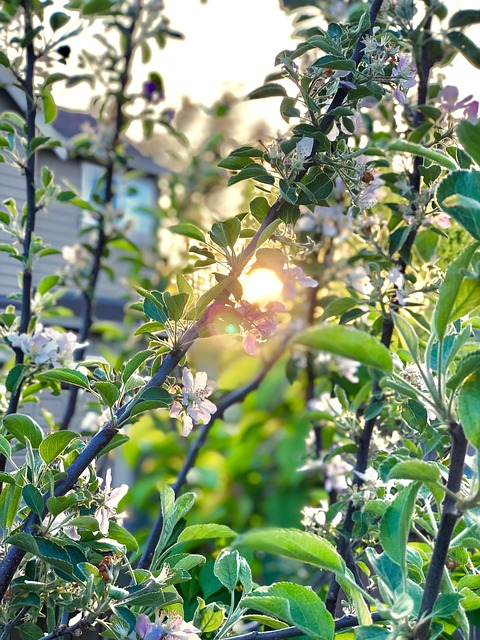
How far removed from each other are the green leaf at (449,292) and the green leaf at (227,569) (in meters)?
0.32

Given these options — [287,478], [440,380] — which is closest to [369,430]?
[440,380]

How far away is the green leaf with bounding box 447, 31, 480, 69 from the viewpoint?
98 centimetres

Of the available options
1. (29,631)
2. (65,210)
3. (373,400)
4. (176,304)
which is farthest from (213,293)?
(65,210)

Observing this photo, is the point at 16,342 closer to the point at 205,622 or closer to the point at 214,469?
the point at 205,622

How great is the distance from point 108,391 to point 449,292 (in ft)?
1.06

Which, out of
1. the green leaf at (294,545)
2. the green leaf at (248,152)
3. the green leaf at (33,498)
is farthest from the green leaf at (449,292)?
the green leaf at (33,498)

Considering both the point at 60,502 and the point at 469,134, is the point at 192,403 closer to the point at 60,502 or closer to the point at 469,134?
the point at 60,502

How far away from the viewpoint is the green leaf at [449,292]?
54 centimetres

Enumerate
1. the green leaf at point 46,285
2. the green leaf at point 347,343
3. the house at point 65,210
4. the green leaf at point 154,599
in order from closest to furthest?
the green leaf at point 347,343, the green leaf at point 154,599, the green leaf at point 46,285, the house at point 65,210

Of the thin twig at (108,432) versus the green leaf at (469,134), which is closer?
the green leaf at (469,134)

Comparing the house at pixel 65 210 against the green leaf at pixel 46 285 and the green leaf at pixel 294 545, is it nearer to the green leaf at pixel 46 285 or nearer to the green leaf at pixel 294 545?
the green leaf at pixel 46 285

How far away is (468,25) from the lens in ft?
3.54

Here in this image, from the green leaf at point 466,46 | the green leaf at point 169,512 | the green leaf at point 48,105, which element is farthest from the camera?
the green leaf at point 48,105

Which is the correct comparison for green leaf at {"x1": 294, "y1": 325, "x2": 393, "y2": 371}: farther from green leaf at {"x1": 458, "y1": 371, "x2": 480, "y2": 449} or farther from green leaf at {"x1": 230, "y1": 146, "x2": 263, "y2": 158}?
green leaf at {"x1": 230, "y1": 146, "x2": 263, "y2": 158}
